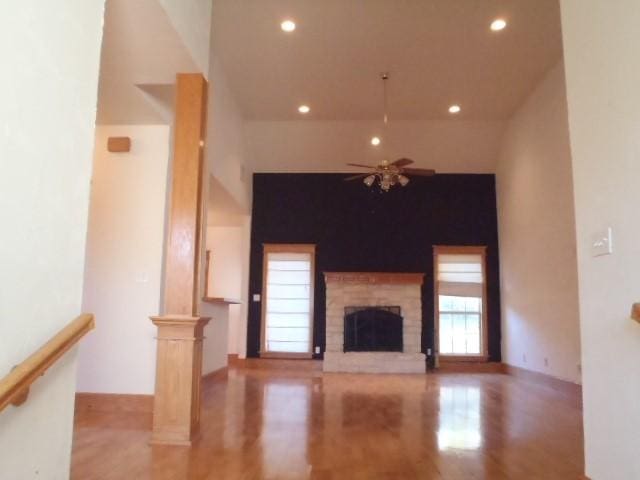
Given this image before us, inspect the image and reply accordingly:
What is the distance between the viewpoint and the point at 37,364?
166 centimetres

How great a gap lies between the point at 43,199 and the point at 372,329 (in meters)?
7.99

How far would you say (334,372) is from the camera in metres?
8.88

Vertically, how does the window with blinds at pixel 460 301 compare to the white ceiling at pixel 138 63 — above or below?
below

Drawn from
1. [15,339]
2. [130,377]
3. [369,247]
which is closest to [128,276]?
[130,377]

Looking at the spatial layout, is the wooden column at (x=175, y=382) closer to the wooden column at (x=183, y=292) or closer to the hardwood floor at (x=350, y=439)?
the wooden column at (x=183, y=292)

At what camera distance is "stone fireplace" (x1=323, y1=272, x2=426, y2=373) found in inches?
368

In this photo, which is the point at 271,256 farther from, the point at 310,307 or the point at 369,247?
the point at 369,247

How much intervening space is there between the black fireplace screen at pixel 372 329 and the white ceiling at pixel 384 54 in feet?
11.2

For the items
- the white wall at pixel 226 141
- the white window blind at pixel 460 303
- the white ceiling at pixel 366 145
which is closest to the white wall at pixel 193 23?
the white wall at pixel 226 141

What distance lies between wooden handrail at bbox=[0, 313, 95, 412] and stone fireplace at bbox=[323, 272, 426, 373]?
7.46 metres

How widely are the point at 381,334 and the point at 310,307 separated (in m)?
1.35

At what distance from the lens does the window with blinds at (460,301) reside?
376 inches

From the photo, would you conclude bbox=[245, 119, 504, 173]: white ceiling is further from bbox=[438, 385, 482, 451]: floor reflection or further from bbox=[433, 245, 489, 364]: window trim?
bbox=[438, 385, 482, 451]: floor reflection

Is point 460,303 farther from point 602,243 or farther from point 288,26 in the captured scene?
point 602,243
